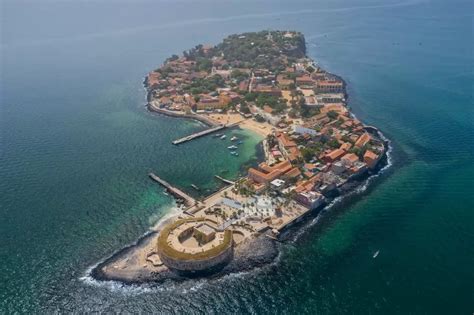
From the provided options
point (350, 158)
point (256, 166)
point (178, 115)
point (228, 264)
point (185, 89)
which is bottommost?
point (228, 264)

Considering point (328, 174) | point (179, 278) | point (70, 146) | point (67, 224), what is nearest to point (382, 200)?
point (328, 174)

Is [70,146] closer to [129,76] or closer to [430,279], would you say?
[129,76]

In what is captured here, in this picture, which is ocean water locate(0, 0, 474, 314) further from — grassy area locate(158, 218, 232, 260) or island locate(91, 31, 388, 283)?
grassy area locate(158, 218, 232, 260)

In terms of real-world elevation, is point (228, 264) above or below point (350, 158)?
below

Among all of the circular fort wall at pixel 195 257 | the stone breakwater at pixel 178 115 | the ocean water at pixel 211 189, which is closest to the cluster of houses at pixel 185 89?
the stone breakwater at pixel 178 115

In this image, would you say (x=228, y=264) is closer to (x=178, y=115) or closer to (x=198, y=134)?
(x=198, y=134)

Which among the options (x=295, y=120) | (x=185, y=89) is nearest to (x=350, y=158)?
(x=295, y=120)

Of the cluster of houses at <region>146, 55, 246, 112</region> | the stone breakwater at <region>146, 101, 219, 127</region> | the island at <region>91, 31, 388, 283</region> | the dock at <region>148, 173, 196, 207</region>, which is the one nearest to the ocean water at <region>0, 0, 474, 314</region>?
the dock at <region>148, 173, 196, 207</region>
